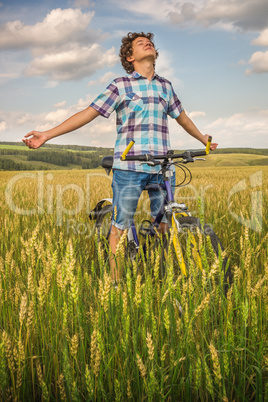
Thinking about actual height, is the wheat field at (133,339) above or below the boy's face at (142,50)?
below

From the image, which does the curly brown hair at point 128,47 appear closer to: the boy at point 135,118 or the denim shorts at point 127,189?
the boy at point 135,118

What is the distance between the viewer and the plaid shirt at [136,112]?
9.62 feet

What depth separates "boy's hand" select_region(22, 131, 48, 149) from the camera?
2578mm

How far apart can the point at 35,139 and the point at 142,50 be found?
1213 mm

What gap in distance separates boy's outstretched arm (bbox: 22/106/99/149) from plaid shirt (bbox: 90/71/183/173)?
0.08 meters

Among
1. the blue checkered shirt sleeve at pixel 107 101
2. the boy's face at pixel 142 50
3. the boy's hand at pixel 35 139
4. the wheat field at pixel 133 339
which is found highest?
the boy's face at pixel 142 50

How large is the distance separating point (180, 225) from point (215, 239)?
29 cm

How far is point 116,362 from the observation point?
Answer: 5.00 feet

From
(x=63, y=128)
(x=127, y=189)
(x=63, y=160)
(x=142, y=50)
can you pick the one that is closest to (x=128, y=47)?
(x=142, y=50)

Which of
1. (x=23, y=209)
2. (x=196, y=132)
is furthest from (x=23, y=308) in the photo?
(x=23, y=209)

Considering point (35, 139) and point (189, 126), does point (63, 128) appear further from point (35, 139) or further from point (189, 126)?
point (189, 126)

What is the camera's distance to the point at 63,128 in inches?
110

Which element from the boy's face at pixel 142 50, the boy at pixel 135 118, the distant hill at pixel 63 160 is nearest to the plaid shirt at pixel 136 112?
the boy at pixel 135 118

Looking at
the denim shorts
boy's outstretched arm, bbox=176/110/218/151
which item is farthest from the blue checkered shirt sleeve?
boy's outstretched arm, bbox=176/110/218/151
